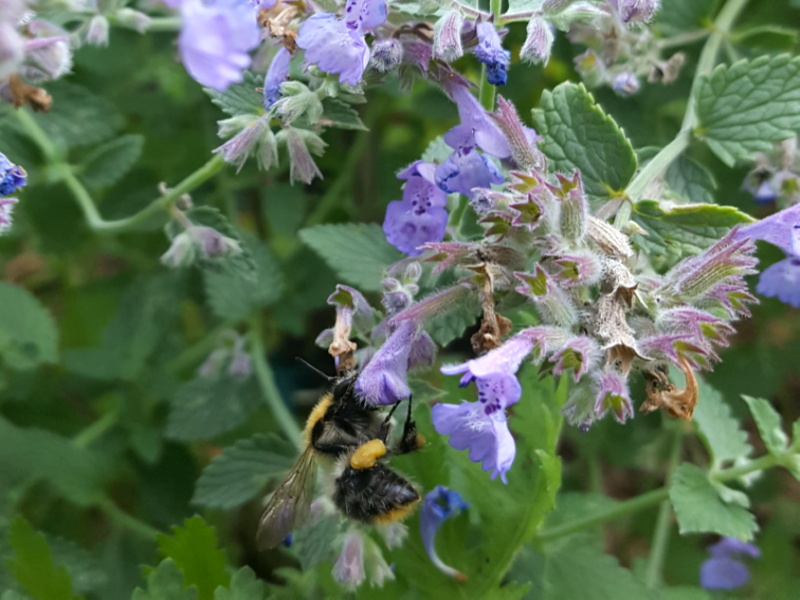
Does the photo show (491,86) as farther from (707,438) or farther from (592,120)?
(707,438)

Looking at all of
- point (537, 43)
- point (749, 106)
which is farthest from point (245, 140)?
point (749, 106)

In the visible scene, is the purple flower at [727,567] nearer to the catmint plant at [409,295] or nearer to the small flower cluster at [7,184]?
the catmint plant at [409,295]

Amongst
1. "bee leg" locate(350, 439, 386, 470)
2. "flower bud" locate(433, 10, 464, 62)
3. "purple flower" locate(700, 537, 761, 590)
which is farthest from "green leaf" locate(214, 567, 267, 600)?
"purple flower" locate(700, 537, 761, 590)

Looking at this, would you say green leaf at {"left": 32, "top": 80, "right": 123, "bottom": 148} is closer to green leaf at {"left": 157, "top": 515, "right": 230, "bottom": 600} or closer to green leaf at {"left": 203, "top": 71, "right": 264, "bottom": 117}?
green leaf at {"left": 203, "top": 71, "right": 264, "bottom": 117}

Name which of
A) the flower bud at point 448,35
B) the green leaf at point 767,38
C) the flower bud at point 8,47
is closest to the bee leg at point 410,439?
the flower bud at point 448,35

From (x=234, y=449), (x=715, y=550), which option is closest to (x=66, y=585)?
(x=234, y=449)

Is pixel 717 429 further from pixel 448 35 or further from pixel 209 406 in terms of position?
pixel 209 406
